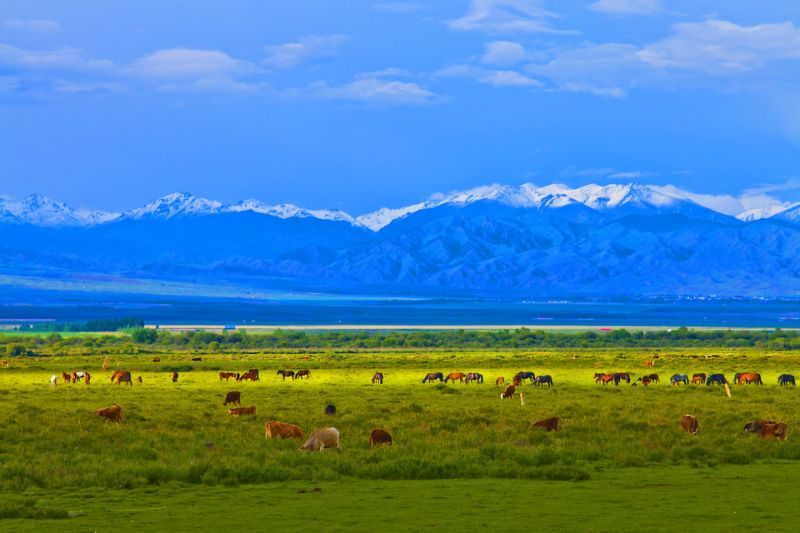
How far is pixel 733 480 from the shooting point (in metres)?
23.2

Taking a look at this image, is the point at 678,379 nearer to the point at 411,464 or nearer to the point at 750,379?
the point at 750,379

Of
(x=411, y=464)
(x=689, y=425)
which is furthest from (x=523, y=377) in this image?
(x=411, y=464)

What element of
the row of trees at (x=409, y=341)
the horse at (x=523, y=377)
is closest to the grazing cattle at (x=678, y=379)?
the horse at (x=523, y=377)

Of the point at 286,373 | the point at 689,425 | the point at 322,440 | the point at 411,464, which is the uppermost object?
the point at 286,373

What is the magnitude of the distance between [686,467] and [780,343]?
120 metres

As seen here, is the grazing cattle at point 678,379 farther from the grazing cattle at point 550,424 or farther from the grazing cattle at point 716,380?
the grazing cattle at point 550,424

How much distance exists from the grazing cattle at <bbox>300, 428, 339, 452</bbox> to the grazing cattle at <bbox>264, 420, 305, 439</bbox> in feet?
7.26

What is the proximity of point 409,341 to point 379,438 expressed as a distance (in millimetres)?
121637

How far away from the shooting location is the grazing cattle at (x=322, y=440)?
27.6 meters

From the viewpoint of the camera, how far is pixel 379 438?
28.9 m

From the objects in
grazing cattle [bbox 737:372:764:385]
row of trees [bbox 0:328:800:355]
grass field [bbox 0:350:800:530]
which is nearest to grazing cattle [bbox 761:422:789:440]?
grass field [bbox 0:350:800:530]

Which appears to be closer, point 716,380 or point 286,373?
point 716,380

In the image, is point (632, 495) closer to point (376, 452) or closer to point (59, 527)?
point (376, 452)

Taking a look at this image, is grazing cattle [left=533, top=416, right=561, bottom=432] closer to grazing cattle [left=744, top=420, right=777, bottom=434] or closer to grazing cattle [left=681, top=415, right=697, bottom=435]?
grazing cattle [left=681, top=415, right=697, bottom=435]
